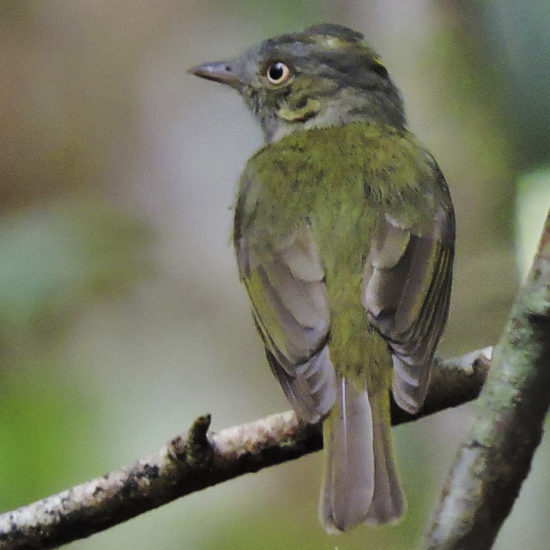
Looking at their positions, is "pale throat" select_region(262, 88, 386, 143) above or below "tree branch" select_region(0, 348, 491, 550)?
above

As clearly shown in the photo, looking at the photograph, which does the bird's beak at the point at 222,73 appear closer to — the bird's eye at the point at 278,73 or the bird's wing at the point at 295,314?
the bird's eye at the point at 278,73

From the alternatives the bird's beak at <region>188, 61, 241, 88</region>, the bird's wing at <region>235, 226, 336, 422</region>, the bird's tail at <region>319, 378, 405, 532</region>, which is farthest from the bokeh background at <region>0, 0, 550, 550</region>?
the bird's tail at <region>319, 378, 405, 532</region>

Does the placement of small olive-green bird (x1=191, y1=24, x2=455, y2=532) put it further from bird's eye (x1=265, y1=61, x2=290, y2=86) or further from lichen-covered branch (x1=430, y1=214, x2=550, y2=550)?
lichen-covered branch (x1=430, y1=214, x2=550, y2=550)

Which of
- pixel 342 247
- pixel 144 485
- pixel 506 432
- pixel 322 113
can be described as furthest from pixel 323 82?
pixel 506 432

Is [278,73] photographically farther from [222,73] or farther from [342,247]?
[342,247]

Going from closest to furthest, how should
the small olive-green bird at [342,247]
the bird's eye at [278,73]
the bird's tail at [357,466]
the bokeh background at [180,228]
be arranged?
the bird's tail at [357,466] < the small olive-green bird at [342,247] < the bokeh background at [180,228] < the bird's eye at [278,73]

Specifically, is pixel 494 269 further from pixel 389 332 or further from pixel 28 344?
pixel 28 344

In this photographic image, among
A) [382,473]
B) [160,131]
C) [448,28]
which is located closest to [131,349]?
[160,131]

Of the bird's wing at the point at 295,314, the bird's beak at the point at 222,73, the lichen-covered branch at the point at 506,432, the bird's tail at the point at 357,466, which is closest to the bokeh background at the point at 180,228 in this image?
the bird's beak at the point at 222,73
